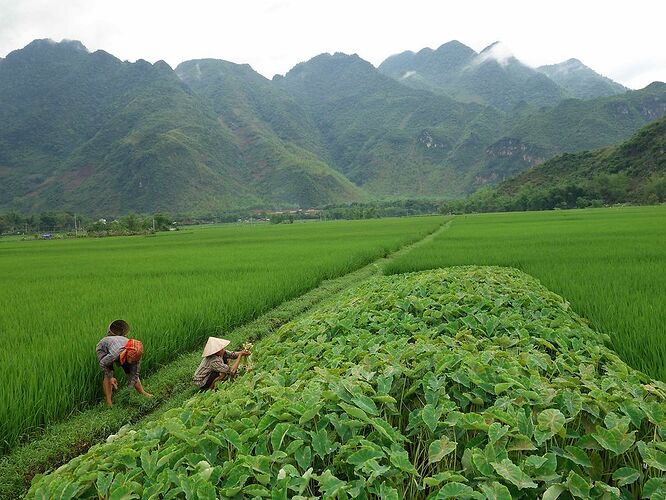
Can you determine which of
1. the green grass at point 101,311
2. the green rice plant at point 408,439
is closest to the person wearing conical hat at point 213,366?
the green grass at point 101,311

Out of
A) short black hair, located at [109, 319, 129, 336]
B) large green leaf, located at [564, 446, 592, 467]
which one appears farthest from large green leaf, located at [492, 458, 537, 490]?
short black hair, located at [109, 319, 129, 336]

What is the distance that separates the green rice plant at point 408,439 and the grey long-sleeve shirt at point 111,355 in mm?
2209

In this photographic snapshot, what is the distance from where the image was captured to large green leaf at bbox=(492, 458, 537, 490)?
179 cm

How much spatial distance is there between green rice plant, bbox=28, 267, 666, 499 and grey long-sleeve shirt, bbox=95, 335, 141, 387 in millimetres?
2209

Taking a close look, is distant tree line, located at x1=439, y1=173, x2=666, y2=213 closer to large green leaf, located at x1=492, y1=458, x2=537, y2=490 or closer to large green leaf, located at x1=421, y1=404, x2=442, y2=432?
large green leaf, located at x1=421, y1=404, x2=442, y2=432

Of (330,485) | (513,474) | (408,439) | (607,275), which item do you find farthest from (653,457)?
(607,275)

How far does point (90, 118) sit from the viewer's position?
177125mm

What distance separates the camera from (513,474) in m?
1.85

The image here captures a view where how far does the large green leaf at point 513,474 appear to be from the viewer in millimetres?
1786

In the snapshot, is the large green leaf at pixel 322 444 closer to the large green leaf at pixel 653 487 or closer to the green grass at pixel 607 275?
the large green leaf at pixel 653 487

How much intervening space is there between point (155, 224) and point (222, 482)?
70.7m

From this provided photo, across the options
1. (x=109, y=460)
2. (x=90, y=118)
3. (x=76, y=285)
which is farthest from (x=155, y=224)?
(x=90, y=118)

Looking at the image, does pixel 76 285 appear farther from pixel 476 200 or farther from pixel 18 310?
pixel 476 200

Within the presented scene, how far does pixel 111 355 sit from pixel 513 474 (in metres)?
4.92
